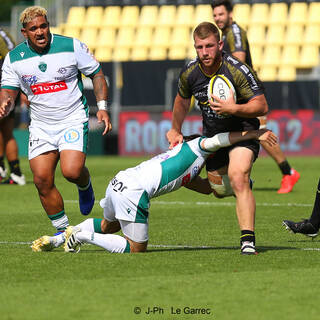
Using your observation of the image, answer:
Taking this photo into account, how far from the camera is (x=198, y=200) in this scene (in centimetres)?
1222

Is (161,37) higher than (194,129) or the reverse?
higher

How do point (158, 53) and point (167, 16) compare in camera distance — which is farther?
point (167, 16)

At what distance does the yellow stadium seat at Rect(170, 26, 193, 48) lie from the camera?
91.5 ft

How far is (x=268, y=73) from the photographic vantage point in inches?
1036

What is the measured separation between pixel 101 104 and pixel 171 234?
144 centimetres

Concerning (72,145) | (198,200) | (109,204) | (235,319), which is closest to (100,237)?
(109,204)

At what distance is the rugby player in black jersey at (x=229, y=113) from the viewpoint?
22.6ft

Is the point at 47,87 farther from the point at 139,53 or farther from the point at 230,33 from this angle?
the point at 139,53

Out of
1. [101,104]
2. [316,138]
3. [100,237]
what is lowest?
[316,138]

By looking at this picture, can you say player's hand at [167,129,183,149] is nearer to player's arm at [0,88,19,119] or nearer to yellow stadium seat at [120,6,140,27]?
player's arm at [0,88,19,119]

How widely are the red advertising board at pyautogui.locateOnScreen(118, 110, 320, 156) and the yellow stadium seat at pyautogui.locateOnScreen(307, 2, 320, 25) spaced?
5824 millimetres

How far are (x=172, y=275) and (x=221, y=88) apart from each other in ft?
5.79

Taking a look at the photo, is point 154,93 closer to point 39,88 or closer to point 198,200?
point 198,200

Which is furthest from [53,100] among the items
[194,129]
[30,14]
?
[194,129]
